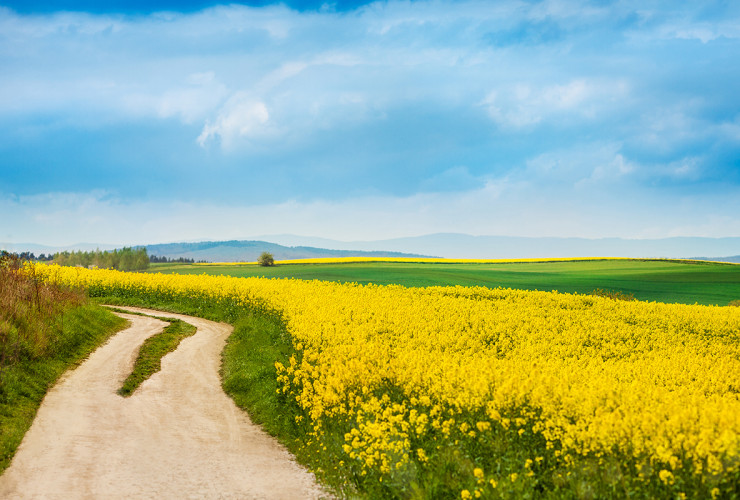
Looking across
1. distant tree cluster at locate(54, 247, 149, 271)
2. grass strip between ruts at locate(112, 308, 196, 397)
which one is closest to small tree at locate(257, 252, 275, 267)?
distant tree cluster at locate(54, 247, 149, 271)

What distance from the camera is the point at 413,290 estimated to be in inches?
1238

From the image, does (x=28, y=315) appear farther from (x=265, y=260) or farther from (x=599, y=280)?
(x=265, y=260)

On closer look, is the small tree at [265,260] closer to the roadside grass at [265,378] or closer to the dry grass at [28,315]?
the roadside grass at [265,378]

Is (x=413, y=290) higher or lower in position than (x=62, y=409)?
higher

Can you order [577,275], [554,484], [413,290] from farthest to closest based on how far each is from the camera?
[577,275] < [413,290] < [554,484]

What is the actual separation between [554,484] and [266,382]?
977 cm

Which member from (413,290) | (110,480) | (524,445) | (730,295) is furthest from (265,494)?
(730,295)

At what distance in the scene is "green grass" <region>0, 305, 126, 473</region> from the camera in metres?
12.5

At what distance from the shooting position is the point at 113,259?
93.4 metres

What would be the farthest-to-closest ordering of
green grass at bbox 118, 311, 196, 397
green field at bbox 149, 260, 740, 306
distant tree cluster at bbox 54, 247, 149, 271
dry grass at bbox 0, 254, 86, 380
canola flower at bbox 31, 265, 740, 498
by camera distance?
distant tree cluster at bbox 54, 247, 149, 271 < green field at bbox 149, 260, 740, 306 < green grass at bbox 118, 311, 196, 397 < dry grass at bbox 0, 254, 86, 380 < canola flower at bbox 31, 265, 740, 498

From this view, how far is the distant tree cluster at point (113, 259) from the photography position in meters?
89.6

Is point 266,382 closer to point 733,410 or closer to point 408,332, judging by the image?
point 408,332

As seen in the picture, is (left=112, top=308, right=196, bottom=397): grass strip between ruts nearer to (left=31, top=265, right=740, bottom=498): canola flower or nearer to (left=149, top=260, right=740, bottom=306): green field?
(left=31, top=265, right=740, bottom=498): canola flower

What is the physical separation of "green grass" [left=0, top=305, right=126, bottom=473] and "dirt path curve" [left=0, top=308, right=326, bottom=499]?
0.28 meters
